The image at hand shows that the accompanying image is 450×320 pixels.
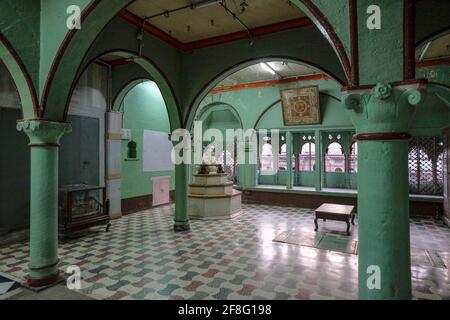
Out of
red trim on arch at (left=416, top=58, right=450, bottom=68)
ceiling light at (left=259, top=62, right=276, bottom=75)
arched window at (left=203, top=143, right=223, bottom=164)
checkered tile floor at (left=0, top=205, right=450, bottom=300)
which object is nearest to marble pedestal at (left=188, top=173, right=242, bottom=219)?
checkered tile floor at (left=0, top=205, right=450, bottom=300)

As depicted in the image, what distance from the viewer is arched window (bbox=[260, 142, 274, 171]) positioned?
11086 millimetres

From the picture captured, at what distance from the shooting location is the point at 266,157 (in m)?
11.2

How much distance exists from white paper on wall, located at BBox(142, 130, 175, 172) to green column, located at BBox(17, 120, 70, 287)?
553cm

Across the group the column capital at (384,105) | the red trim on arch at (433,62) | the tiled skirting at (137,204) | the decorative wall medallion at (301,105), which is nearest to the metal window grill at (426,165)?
the red trim on arch at (433,62)

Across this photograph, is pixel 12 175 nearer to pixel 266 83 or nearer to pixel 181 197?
pixel 181 197

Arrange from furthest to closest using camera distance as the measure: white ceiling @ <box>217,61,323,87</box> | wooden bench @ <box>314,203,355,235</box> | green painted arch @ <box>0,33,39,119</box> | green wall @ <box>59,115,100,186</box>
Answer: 1. white ceiling @ <box>217,61,323,87</box>
2. green wall @ <box>59,115,100,186</box>
3. wooden bench @ <box>314,203,355,235</box>
4. green painted arch @ <box>0,33,39,119</box>

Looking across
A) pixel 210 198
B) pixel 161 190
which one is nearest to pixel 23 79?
pixel 210 198

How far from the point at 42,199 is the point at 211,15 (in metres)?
4.27

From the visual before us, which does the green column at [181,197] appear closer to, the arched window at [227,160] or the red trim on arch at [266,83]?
the red trim on arch at [266,83]

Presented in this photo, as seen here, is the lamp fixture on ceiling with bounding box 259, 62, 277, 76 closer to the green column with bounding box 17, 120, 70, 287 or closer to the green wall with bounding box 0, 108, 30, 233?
the green column with bounding box 17, 120, 70, 287

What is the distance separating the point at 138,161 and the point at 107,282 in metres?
5.53

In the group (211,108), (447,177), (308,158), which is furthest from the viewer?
(211,108)

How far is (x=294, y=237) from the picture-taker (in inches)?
241
